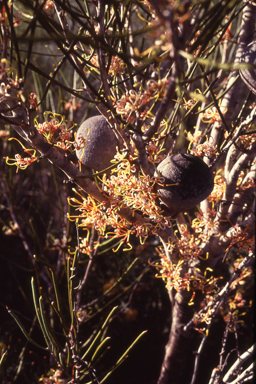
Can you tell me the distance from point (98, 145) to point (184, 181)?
11.7 inches

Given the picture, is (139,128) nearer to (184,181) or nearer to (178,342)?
(184,181)

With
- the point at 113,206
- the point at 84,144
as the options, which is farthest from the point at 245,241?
the point at 84,144

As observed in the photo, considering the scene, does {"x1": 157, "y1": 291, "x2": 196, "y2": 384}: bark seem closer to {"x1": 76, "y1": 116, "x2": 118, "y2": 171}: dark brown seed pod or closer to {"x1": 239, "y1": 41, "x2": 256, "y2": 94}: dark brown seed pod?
{"x1": 76, "y1": 116, "x2": 118, "y2": 171}: dark brown seed pod

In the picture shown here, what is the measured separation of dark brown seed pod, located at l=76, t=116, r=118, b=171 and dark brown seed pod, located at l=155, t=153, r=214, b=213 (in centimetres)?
19

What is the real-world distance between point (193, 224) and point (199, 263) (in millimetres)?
302

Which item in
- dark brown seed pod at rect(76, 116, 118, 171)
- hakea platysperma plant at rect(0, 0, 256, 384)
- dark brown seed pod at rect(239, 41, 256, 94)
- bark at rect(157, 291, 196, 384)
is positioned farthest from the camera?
bark at rect(157, 291, 196, 384)

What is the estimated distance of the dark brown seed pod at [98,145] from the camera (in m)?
0.85

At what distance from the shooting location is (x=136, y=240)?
2379 millimetres

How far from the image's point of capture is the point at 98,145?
853 mm

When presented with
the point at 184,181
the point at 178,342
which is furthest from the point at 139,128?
the point at 178,342

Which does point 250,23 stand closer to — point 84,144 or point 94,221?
point 84,144

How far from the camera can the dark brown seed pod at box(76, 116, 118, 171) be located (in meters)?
0.85

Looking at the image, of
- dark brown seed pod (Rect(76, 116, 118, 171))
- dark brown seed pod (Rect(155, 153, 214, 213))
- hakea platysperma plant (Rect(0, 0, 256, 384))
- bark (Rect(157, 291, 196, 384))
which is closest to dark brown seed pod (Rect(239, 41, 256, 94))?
hakea platysperma plant (Rect(0, 0, 256, 384))

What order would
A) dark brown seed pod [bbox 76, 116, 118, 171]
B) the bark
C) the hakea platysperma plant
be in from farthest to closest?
the bark → dark brown seed pod [bbox 76, 116, 118, 171] → the hakea platysperma plant
